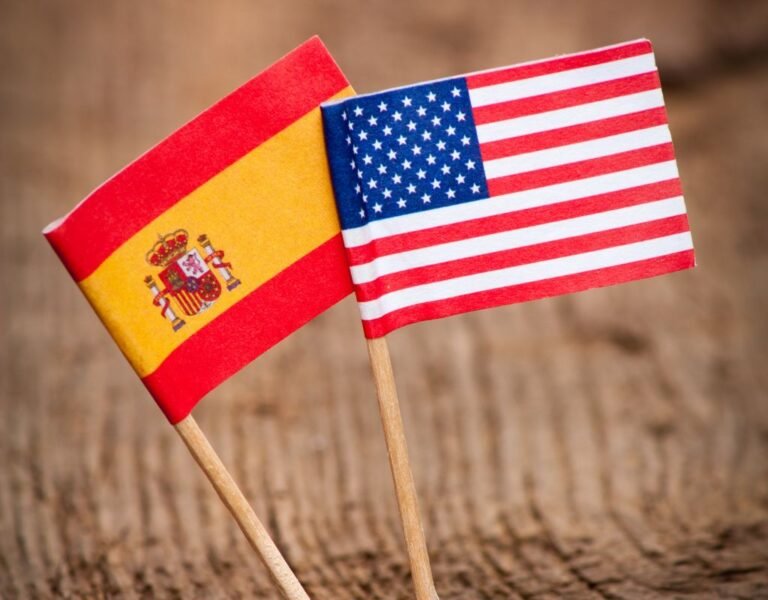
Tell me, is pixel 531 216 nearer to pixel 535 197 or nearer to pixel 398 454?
pixel 535 197

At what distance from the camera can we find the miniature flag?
1461 millimetres

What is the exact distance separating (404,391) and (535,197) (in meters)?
1.84

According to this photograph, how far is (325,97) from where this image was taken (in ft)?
5.01

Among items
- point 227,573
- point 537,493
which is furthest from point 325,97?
point 537,493

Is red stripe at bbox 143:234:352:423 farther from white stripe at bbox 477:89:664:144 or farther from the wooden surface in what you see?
the wooden surface

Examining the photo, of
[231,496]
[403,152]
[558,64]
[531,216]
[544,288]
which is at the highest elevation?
[558,64]

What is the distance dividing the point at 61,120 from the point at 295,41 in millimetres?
1201

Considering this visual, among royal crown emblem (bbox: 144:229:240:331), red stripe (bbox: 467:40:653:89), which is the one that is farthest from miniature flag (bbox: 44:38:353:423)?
red stripe (bbox: 467:40:653:89)

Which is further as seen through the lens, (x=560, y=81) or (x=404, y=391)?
(x=404, y=391)

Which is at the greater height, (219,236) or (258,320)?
(219,236)

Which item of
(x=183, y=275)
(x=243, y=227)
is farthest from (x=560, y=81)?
(x=183, y=275)

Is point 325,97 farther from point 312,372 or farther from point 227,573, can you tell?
point 312,372

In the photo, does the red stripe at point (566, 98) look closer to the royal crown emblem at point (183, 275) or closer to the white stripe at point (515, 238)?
the white stripe at point (515, 238)

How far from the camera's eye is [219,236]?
4.97ft
